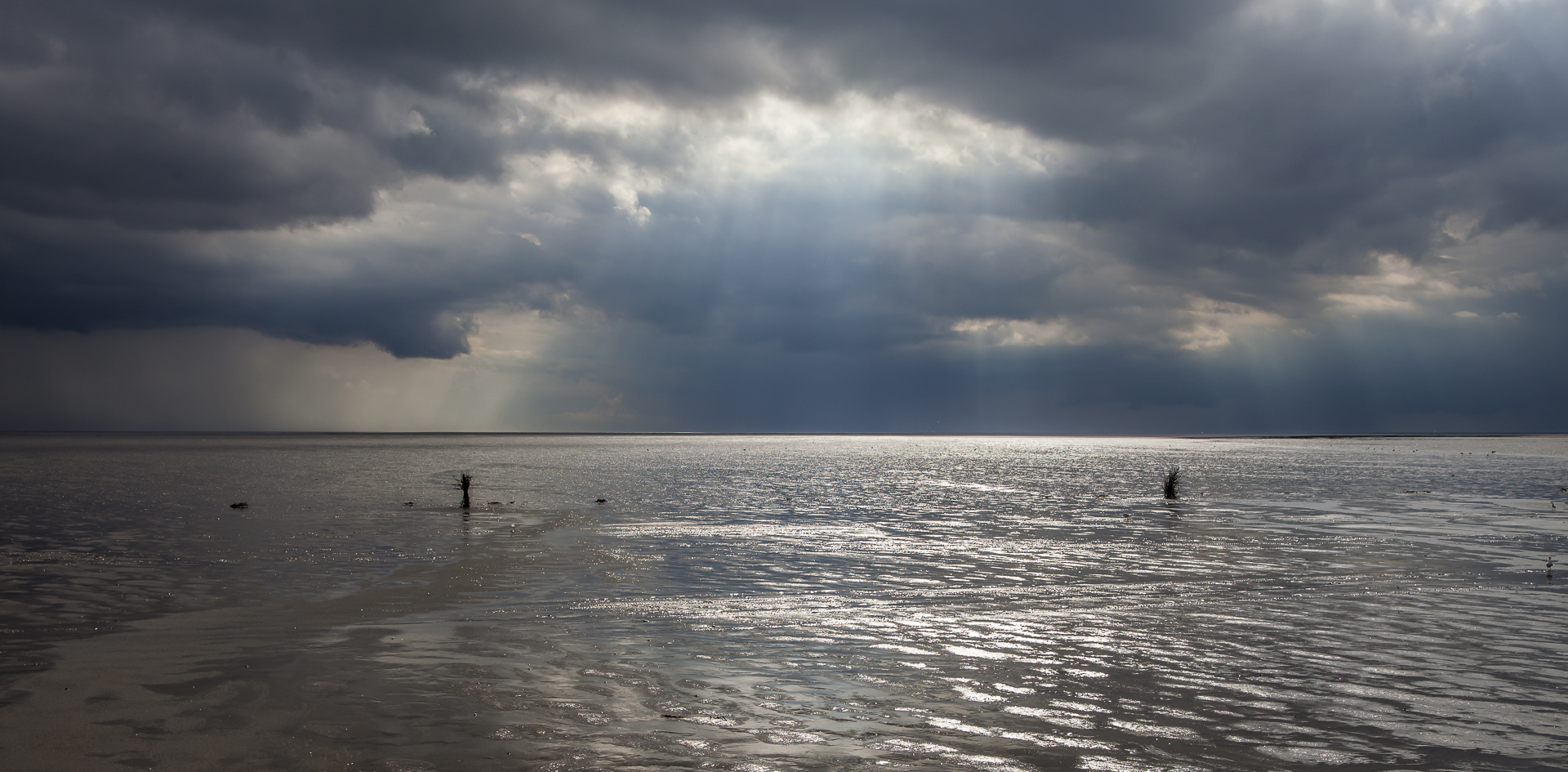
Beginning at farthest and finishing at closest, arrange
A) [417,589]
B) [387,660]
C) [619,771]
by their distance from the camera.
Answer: [417,589] → [387,660] → [619,771]

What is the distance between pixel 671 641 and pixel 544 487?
4101 cm

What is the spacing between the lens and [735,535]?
91.9 feet

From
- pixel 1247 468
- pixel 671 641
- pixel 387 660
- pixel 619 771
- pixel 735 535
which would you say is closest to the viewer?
pixel 619 771

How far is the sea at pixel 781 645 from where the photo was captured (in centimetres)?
880

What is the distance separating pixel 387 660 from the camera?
12180mm

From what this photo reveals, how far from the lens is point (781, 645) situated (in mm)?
13328

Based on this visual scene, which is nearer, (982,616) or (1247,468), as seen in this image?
(982,616)

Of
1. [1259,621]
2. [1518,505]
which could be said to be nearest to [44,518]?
[1259,621]

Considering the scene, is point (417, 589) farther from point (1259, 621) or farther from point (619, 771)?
point (1259, 621)

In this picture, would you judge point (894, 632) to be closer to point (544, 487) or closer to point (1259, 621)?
point (1259, 621)

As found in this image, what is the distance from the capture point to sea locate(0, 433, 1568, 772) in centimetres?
880

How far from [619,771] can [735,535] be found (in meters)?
20.1

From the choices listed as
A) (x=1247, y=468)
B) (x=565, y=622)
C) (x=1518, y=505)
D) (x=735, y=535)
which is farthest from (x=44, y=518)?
(x=1247, y=468)

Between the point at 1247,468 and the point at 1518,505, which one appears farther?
the point at 1247,468
